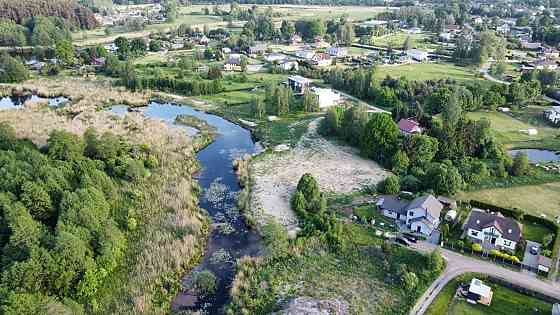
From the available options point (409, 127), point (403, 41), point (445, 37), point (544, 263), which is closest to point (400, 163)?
point (409, 127)

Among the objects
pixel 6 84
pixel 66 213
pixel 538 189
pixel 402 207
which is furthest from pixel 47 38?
pixel 538 189

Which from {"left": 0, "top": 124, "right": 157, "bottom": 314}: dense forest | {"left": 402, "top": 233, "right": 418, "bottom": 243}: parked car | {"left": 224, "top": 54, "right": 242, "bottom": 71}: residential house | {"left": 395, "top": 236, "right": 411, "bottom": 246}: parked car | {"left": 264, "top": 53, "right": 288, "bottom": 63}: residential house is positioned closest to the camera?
{"left": 0, "top": 124, "right": 157, "bottom": 314}: dense forest

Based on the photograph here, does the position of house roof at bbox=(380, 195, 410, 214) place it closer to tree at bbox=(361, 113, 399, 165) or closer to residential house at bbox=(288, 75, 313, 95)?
tree at bbox=(361, 113, 399, 165)

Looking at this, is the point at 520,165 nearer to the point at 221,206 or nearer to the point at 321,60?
the point at 221,206

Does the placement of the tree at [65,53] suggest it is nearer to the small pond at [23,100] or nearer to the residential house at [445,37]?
the small pond at [23,100]

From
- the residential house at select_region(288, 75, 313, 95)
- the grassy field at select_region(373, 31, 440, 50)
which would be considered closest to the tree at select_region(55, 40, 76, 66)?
the residential house at select_region(288, 75, 313, 95)

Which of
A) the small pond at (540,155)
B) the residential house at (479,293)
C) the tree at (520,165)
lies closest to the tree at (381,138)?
the tree at (520,165)
